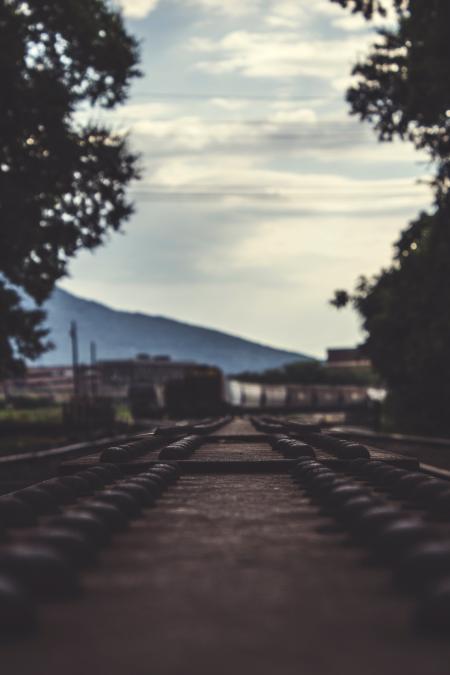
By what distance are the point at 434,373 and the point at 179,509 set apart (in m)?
47.0

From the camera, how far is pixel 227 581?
2.58 m

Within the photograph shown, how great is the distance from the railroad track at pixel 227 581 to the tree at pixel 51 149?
A: 21525mm

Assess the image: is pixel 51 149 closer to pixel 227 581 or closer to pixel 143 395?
pixel 227 581

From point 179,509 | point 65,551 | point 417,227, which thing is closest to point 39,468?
point 417,227

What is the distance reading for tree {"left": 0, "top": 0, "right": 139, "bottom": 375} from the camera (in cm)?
2553

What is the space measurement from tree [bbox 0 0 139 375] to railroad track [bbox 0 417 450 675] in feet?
70.6

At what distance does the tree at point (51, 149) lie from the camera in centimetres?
2553

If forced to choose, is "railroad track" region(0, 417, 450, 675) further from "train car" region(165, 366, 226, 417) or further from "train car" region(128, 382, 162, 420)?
"train car" region(128, 382, 162, 420)

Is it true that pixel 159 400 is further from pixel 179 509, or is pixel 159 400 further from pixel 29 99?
pixel 179 509

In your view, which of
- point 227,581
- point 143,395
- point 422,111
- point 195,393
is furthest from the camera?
point 143,395

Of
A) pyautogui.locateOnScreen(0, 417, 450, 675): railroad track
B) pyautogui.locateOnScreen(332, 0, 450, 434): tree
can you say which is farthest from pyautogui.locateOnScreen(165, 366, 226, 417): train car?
pyautogui.locateOnScreen(0, 417, 450, 675): railroad track

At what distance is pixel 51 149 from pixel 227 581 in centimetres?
2615

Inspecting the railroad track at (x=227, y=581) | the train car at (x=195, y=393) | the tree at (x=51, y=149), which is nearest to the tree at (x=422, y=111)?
the tree at (x=51, y=149)

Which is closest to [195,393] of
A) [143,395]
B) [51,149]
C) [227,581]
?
[143,395]
